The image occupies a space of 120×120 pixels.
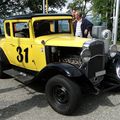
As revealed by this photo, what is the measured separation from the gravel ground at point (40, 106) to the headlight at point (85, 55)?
36.9 inches

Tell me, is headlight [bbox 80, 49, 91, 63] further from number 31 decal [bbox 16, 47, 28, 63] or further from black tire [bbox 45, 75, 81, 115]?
number 31 decal [bbox 16, 47, 28, 63]

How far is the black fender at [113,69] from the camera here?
229 inches

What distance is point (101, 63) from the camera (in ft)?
18.1

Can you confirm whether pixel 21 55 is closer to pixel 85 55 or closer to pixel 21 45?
pixel 21 45

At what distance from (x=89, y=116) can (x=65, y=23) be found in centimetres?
289

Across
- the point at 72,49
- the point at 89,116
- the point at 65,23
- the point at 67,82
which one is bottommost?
the point at 89,116

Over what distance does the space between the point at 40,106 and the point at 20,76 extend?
4.35ft

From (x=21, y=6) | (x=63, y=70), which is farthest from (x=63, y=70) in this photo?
(x=21, y=6)

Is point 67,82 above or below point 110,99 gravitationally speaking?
above

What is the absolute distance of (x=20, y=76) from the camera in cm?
636

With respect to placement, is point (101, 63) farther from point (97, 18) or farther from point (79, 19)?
point (97, 18)

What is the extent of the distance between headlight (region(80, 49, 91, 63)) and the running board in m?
1.37

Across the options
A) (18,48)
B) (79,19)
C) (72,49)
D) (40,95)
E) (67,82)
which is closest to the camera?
(67,82)

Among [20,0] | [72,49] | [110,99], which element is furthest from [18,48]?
[20,0]
